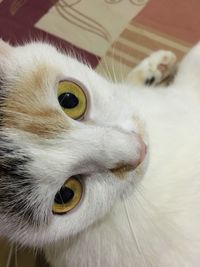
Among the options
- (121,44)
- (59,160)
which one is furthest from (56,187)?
(121,44)

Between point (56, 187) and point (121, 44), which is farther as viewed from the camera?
point (121, 44)

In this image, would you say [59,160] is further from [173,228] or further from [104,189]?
[173,228]

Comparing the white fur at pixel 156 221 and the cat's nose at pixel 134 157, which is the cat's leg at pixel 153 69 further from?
the cat's nose at pixel 134 157

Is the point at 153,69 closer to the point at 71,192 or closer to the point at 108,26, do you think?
the point at 108,26

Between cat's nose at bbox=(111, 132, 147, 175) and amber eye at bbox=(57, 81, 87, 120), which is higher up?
amber eye at bbox=(57, 81, 87, 120)

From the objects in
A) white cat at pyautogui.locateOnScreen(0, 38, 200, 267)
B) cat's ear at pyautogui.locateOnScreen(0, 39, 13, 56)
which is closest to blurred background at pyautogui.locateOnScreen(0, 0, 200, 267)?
white cat at pyautogui.locateOnScreen(0, 38, 200, 267)

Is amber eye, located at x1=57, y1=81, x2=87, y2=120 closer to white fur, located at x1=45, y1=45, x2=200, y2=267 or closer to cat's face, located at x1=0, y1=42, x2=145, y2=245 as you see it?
cat's face, located at x1=0, y1=42, x2=145, y2=245
